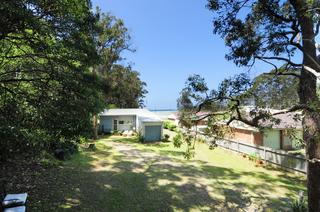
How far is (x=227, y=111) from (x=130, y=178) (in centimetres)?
679

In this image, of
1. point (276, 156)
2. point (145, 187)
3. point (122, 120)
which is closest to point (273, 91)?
point (145, 187)

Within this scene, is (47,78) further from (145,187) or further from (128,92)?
(128,92)

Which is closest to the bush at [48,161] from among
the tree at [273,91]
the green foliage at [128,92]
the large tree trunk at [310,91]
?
the tree at [273,91]

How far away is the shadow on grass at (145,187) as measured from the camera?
28.2 ft

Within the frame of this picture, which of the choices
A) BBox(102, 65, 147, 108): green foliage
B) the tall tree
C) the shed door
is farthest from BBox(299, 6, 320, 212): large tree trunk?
BBox(102, 65, 147, 108): green foliage

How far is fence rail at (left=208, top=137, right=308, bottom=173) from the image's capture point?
45.4 feet

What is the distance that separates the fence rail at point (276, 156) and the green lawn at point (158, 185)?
666mm

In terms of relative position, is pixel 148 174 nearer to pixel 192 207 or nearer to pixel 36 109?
pixel 192 207

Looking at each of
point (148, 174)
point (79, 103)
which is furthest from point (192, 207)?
point (79, 103)

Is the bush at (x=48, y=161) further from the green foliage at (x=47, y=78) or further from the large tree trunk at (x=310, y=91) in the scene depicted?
the large tree trunk at (x=310, y=91)

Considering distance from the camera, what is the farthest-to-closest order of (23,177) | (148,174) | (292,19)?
(148,174)
(23,177)
(292,19)

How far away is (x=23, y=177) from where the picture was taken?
10234 mm

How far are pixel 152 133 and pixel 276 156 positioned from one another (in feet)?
44.6

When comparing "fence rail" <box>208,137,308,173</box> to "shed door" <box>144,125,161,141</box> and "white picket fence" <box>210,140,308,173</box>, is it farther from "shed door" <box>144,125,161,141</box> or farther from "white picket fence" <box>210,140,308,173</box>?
"shed door" <box>144,125,161,141</box>
